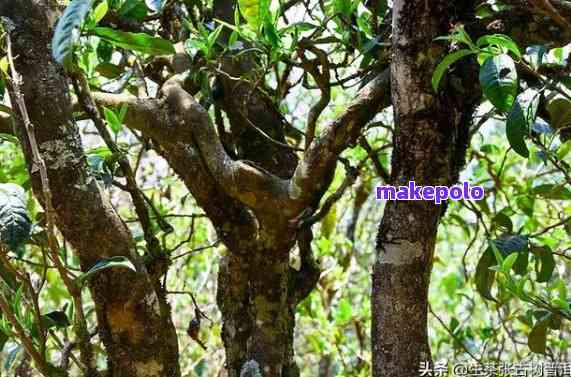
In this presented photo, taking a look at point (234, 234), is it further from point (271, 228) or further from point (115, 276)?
point (115, 276)

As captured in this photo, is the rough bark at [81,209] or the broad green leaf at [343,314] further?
the broad green leaf at [343,314]

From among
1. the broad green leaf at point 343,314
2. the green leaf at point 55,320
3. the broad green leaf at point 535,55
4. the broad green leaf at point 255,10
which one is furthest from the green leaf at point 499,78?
the broad green leaf at point 343,314

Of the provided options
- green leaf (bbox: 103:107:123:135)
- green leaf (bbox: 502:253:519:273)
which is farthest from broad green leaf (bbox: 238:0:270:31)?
green leaf (bbox: 502:253:519:273)

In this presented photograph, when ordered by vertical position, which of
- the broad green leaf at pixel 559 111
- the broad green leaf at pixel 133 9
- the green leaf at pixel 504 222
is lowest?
the green leaf at pixel 504 222

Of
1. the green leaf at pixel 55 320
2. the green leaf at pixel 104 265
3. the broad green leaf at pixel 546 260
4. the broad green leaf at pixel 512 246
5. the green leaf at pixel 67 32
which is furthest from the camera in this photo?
the broad green leaf at pixel 546 260

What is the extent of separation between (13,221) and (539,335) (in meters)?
0.77

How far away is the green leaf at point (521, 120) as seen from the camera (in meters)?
0.79

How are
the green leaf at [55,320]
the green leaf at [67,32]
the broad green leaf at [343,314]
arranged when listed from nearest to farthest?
the green leaf at [67,32]
the green leaf at [55,320]
the broad green leaf at [343,314]

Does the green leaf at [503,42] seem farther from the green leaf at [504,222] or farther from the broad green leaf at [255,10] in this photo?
the green leaf at [504,222]

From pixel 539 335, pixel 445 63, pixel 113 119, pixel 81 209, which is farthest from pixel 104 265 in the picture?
pixel 539 335

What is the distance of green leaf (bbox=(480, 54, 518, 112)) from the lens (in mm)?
733

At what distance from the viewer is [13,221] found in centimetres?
76

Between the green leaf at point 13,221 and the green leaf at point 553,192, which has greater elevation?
the green leaf at point 553,192

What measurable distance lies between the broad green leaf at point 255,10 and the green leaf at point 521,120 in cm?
34
